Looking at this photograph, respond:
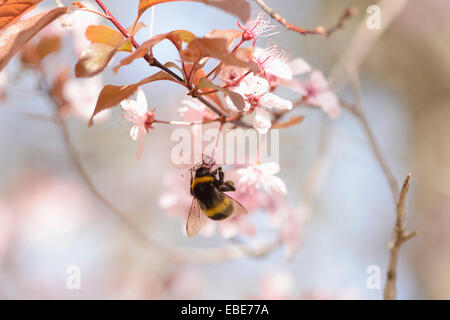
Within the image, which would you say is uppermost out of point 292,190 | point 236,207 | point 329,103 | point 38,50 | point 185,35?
point 185,35

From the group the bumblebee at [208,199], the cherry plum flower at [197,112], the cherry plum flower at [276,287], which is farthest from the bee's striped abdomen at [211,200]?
the cherry plum flower at [276,287]

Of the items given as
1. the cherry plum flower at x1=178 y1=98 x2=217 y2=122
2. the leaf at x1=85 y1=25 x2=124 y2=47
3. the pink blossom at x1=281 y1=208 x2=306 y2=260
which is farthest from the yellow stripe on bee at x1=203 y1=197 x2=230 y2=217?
the pink blossom at x1=281 y1=208 x2=306 y2=260

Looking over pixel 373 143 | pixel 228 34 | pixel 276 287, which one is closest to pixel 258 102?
pixel 228 34

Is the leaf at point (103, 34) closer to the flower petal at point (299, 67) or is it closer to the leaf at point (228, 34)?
the leaf at point (228, 34)

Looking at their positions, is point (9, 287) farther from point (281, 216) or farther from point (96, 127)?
point (281, 216)

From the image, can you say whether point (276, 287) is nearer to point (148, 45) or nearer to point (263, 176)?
point (263, 176)
